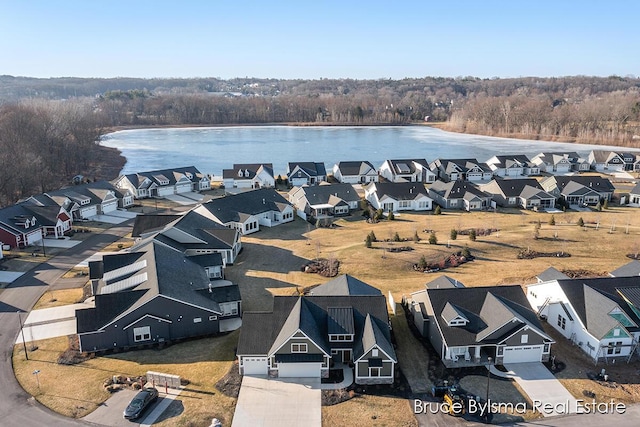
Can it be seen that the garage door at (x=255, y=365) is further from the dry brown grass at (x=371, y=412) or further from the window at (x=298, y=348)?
the dry brown grass at (x=371, y=412)

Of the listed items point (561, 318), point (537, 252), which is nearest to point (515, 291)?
point (561, 318)

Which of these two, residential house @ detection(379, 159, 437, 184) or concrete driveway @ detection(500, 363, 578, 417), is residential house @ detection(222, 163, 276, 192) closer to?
residential house @ detection(379, 159, 437, 184)

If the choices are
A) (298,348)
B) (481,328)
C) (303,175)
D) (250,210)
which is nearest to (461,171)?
(303,175)

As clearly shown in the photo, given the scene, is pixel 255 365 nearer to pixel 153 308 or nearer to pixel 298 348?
pixel 298 348

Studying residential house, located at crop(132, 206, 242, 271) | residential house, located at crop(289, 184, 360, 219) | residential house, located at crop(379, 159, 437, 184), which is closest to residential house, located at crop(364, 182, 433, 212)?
residential house, located at crop(289, 184, 360, 219)

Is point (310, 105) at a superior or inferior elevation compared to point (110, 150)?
superior

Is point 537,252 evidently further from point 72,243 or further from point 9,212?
point 9,212
